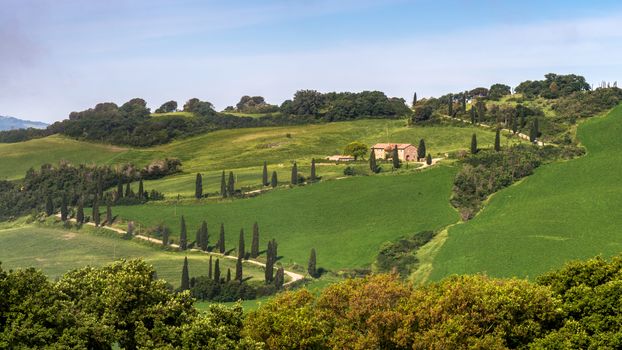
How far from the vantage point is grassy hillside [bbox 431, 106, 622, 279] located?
77.1 meters

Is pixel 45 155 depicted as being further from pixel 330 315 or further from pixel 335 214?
pixel 330 315

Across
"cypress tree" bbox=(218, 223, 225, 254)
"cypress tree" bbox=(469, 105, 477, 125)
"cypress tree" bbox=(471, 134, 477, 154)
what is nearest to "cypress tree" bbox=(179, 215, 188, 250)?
"cypress tree" bbox=(218, 223, 225, 254)

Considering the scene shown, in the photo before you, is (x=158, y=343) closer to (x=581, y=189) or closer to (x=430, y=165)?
(x=581, y=189)

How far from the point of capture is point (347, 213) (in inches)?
4456

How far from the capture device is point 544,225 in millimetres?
86500

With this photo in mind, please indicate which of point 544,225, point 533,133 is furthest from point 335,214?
point 533,133

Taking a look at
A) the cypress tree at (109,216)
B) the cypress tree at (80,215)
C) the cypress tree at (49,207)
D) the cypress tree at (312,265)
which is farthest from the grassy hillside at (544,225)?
the cypress tree at (49,207)

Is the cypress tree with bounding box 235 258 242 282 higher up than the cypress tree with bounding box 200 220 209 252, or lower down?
lower down

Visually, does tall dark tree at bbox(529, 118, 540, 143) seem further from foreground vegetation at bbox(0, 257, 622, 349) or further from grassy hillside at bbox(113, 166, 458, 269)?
foreground vegetation at bbox(0, 257, 622, 349)

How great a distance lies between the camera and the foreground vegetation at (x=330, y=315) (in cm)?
3500

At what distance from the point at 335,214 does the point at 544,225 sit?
127ft

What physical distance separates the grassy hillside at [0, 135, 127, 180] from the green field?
181 feet

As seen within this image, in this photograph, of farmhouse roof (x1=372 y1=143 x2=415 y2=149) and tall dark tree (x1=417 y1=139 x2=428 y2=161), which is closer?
tall dark tree (x1=417 y1=139 x2=428 y2=161)

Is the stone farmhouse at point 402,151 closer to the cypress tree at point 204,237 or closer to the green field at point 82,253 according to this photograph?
the cypress tree at point 204,237
